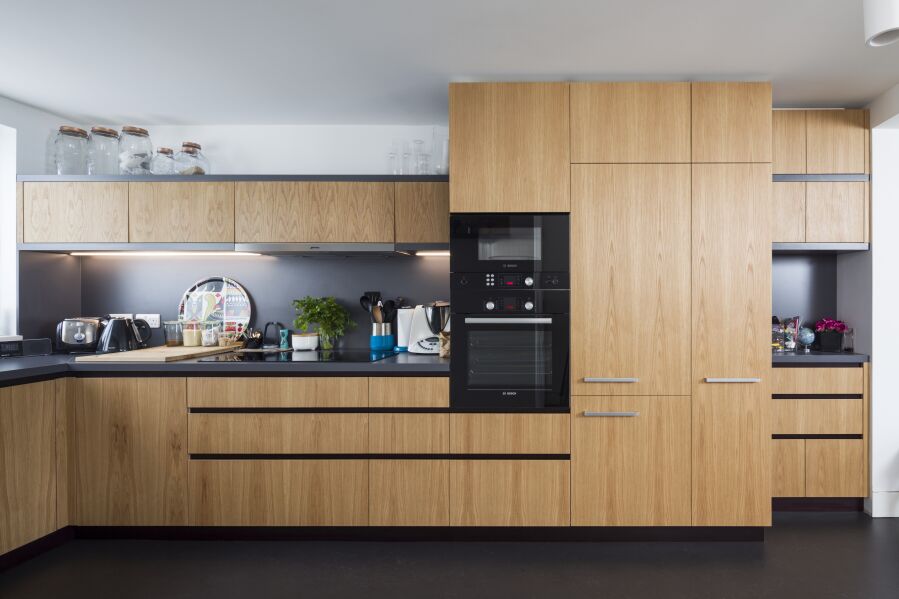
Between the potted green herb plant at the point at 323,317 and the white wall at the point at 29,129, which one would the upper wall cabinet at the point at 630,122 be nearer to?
the potted green herb plant at the point at 323,317

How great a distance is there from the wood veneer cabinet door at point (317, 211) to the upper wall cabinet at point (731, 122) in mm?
1721

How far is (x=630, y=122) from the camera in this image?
295 cm

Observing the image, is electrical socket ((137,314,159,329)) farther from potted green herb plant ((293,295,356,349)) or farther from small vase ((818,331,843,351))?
small vase ((818,331,843,351))

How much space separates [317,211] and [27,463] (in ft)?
6.25

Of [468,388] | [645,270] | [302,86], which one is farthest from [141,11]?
[645,270]

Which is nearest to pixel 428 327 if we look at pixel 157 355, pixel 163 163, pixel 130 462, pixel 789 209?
pixel 157 355

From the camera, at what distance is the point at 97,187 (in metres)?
3.42

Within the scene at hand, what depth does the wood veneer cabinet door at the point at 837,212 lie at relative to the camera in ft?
11.2

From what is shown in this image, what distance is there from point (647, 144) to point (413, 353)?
5.76 ft

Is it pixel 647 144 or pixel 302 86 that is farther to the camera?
pixel 302 86

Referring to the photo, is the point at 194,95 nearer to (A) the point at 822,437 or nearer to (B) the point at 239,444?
(B) the point at 239,444

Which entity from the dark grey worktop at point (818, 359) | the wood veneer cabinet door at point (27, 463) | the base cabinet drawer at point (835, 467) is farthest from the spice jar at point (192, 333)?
the base cabinet drawer at point (835, 467)

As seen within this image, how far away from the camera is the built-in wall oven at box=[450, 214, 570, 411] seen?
296 centimetres

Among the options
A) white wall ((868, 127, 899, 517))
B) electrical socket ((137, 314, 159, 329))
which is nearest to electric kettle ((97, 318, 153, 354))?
electrical socket ((137, 314, 159, 329))
